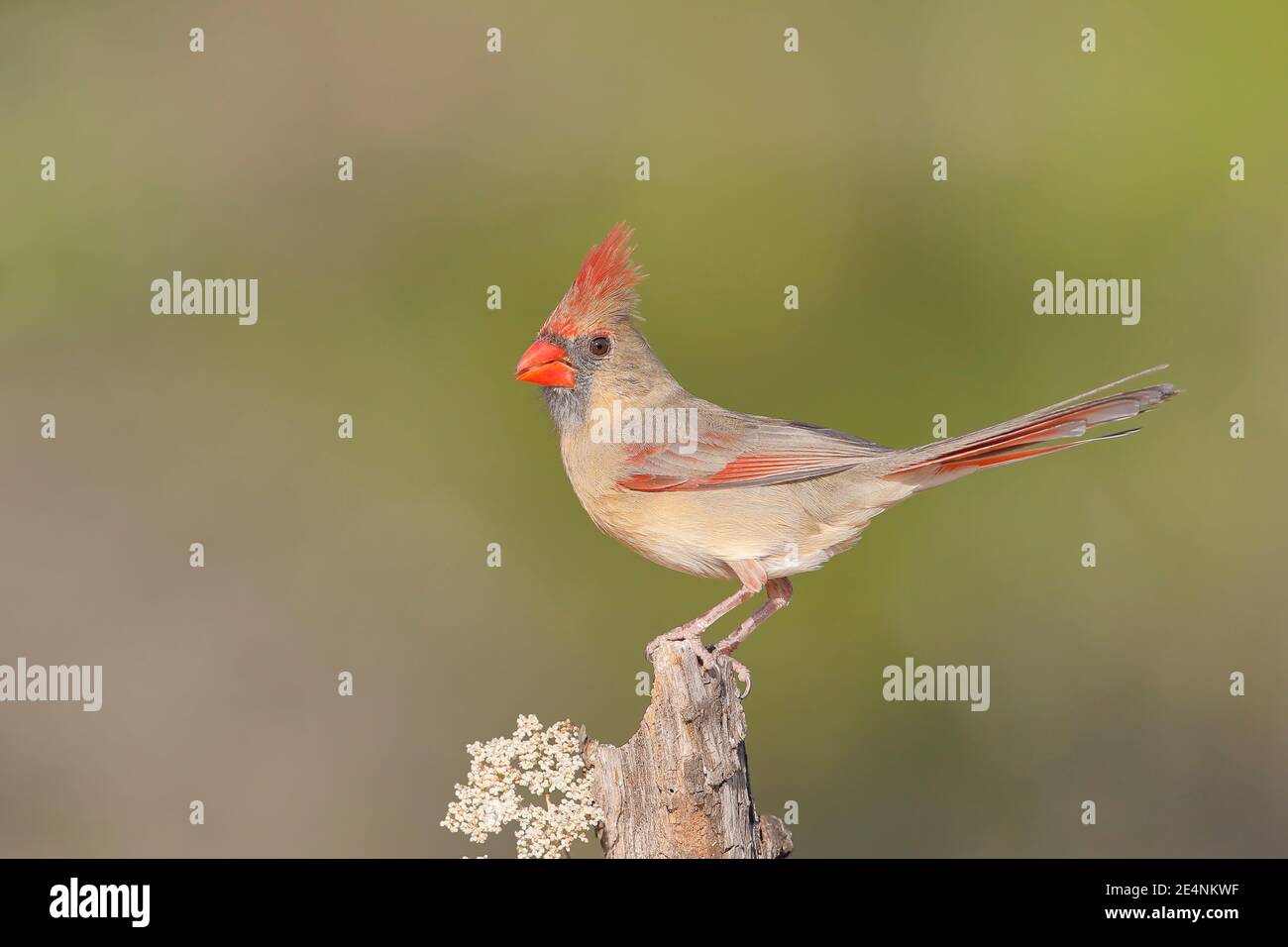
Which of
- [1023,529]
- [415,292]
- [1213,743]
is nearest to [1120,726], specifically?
[1213,743]

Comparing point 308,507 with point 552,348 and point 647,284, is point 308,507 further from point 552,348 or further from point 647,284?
point 552,348

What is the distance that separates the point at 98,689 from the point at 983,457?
5.38 metres

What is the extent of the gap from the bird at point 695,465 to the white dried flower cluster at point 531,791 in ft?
2.02

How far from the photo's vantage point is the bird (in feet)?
14.7

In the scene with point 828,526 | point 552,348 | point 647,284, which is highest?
point 647,284

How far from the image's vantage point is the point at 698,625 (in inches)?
166

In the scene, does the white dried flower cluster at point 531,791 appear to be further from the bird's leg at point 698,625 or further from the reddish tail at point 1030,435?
the reddish tail at point 1030,435

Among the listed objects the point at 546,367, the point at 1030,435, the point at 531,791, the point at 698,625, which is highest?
the point at 546,367

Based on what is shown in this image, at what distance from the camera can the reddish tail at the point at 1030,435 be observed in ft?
12.7

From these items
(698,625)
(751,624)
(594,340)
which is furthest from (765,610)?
(594,340)

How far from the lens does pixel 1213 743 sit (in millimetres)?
7699

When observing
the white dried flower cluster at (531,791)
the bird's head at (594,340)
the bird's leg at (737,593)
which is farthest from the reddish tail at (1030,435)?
the white dried flower cluster at (531,791)

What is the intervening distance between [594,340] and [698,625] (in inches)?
43.6

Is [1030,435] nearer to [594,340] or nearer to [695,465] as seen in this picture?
[695,465]
